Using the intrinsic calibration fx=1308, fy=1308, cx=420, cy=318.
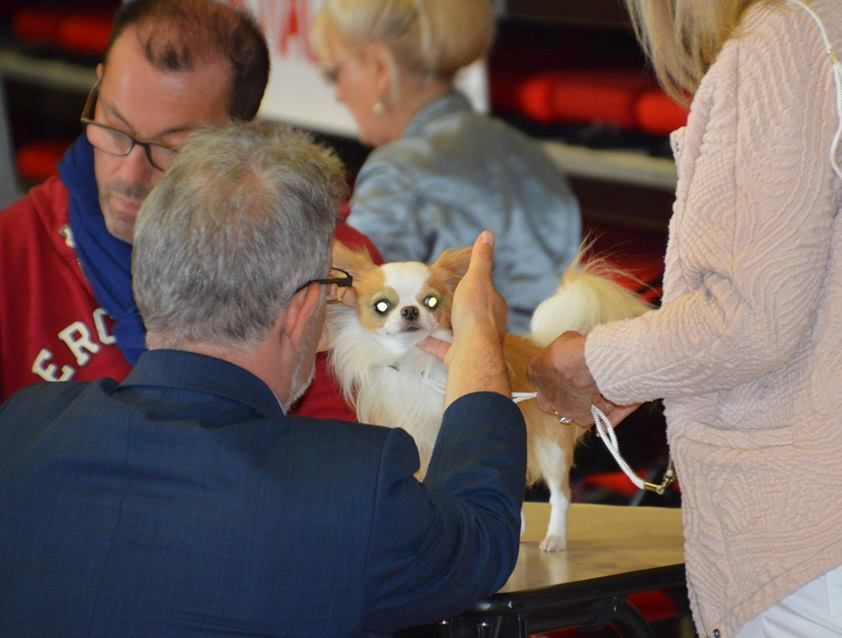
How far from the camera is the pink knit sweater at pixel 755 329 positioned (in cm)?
119

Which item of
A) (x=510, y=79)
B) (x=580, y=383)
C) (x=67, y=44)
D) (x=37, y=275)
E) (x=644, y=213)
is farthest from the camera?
(x=67, y=44)

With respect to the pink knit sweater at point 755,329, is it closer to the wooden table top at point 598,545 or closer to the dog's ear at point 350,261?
the wooden table top at point 598,545

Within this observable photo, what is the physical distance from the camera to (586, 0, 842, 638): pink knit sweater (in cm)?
119

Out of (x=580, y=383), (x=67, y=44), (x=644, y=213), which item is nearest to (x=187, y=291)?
(x=580, y=383)

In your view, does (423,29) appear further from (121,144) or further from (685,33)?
(685,33)

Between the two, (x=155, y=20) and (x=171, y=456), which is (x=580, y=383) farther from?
(x=155, y=20)

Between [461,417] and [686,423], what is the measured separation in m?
0.25

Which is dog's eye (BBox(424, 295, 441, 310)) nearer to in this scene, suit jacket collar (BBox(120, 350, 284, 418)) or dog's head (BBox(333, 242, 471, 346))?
dog's head (BBox(333, 242, 471, 346))

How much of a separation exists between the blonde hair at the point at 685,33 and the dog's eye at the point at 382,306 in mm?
404

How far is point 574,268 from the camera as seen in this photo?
1.65 meters

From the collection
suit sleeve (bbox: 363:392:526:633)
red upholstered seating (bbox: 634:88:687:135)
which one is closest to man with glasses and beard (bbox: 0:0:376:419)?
suit sleeve (bbox: 363:392:526:633)

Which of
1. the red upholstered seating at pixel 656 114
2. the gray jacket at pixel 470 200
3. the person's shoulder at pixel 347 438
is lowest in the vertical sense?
the person's shoulder at pixel 347 438

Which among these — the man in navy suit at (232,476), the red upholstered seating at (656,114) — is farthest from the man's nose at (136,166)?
the red upholstered seating at (656,114)

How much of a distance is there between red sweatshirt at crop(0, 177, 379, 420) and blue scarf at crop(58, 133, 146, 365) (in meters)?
0.02
